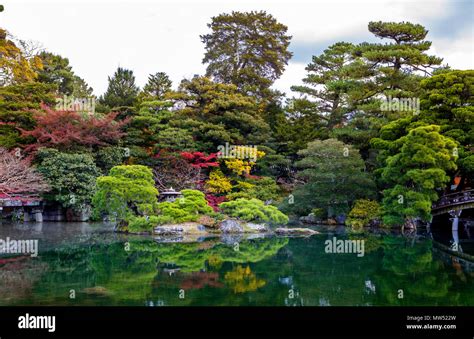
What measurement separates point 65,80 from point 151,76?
13.5 feet

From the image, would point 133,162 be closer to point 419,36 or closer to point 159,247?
point 159,247

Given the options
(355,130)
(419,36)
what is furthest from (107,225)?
(419,36)

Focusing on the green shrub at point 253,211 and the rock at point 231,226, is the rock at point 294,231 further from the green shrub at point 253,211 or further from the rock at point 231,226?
the rock at point 231,226

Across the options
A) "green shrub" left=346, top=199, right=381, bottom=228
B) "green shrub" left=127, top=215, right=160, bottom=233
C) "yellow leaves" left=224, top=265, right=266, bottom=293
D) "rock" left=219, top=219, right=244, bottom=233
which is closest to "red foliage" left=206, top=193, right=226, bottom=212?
"rock" left=219, top=219, right=244, bottom=233

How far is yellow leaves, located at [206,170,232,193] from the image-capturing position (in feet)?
57.7

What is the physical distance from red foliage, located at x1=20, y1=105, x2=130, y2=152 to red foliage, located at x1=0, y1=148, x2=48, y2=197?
112cm

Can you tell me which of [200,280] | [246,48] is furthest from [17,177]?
[246,48]

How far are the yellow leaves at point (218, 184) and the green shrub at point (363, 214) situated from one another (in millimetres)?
4449

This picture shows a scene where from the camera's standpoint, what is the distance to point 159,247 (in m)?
11.6

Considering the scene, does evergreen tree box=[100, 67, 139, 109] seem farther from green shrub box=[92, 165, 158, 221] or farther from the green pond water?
the green pond water

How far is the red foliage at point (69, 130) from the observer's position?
16.7 m

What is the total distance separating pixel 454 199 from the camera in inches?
565

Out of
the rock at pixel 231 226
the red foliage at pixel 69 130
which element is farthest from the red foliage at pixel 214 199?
the red foliage at pixel 69 130

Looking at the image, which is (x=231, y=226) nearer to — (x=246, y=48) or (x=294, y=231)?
(x=294, y=231)
